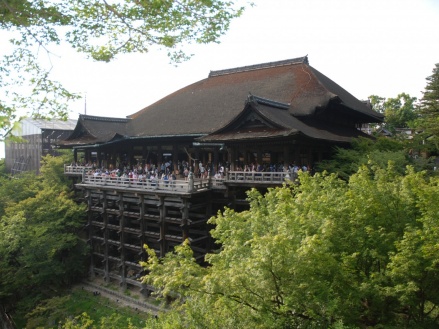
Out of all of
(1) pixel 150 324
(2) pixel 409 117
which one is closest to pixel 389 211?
(1) pixel 150 324

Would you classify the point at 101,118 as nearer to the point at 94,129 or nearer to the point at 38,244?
the point at 94,129

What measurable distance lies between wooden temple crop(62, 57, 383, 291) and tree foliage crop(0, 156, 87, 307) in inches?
51.8

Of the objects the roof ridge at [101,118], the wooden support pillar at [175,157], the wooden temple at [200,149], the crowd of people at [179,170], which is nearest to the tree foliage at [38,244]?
the wooden temple at [200,149]

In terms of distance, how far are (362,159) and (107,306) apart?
51.2 ft

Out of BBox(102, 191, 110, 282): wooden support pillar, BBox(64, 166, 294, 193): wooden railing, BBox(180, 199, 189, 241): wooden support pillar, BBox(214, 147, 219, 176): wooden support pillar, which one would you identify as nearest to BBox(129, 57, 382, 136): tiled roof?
BBox(214, 147, 219, 176): wooden support pillar

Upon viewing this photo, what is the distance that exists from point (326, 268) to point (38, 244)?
18217mm

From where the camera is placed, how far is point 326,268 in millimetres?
7758

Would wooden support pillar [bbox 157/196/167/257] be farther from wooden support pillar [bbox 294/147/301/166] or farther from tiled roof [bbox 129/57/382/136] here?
wooden support pillar [bbox 294/147/301/166]

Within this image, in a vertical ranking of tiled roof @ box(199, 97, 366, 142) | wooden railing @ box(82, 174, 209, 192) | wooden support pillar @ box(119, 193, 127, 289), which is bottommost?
wooden support pillar @ box(119, 193, 127, 289)

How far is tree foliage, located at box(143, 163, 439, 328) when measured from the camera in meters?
7.36

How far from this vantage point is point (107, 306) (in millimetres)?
20312

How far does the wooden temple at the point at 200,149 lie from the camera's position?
60.0ft

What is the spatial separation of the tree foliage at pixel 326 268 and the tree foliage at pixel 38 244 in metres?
13.8

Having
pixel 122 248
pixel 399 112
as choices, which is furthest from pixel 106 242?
pixel 399 112
